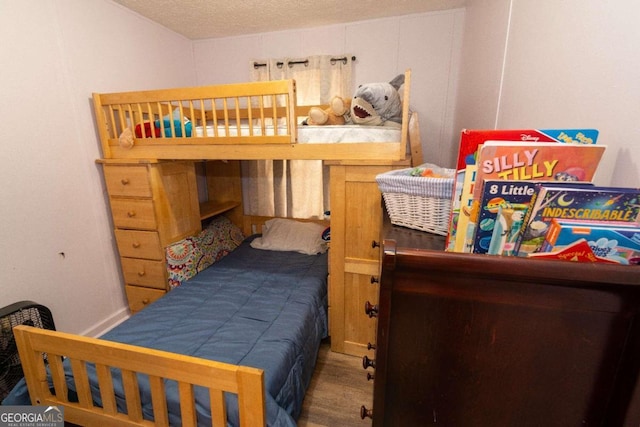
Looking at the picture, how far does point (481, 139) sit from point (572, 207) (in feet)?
0.82

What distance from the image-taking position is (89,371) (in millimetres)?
1219

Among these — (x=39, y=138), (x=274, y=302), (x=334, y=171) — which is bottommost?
(x=274, y=302)

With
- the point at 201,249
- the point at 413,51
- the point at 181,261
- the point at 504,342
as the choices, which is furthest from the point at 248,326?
the point at 413,51

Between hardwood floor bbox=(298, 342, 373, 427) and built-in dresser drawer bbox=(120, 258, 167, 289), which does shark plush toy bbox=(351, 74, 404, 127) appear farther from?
built-in dresser drawer bbox=(120, 258, 167, 289)

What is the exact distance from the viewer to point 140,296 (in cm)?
223

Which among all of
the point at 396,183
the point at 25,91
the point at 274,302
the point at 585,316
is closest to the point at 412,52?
the point at 396,183

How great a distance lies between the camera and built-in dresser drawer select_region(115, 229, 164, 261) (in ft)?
6.84

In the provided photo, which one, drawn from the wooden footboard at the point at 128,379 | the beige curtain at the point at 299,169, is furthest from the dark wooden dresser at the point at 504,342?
the beige curtain at the point at 299,169

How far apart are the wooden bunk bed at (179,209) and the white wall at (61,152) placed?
Result: 143 millimetres

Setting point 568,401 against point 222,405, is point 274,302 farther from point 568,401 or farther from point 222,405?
point 568,401

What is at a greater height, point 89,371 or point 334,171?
point 334,171

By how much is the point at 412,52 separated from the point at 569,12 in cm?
176

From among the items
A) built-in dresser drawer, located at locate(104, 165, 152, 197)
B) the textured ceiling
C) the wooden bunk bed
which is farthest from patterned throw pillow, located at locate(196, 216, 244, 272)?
the textured ceiling

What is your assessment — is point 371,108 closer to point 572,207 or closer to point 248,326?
point 572,207
